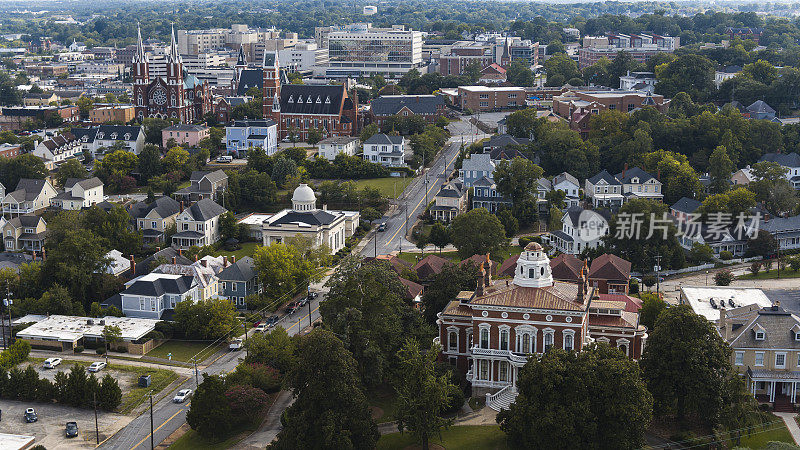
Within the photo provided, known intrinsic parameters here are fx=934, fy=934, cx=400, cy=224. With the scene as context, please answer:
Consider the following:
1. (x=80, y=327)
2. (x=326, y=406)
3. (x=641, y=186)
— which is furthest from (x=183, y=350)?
(x=641, y=186)

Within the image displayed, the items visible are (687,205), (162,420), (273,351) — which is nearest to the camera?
(162,420)

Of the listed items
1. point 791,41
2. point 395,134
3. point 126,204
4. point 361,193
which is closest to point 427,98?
point 395,134

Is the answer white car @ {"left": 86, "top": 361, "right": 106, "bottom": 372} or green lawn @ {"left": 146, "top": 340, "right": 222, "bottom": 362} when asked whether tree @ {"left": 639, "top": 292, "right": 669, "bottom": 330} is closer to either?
green lawn @ {"left": 146, "top": 340, "right": 222, "bottom": 362}

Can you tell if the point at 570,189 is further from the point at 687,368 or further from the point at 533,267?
the point at 687,368

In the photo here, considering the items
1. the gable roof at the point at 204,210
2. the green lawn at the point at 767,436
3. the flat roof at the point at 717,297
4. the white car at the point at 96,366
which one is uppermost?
the gable roof at the point at 204,210

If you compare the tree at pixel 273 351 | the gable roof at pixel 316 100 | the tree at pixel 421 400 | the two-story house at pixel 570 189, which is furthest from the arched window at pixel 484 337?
the gable roof at pixel 316 100

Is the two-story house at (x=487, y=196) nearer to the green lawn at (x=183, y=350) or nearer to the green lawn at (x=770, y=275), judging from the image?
the green lawn at (x=770, y=275)

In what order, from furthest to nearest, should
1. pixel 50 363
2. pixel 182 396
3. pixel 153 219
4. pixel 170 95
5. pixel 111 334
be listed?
1. pixel 170 95
2. pixel 153 219
3. pixel 111 334
4. pixel 50 363
5. pixel 182 396
